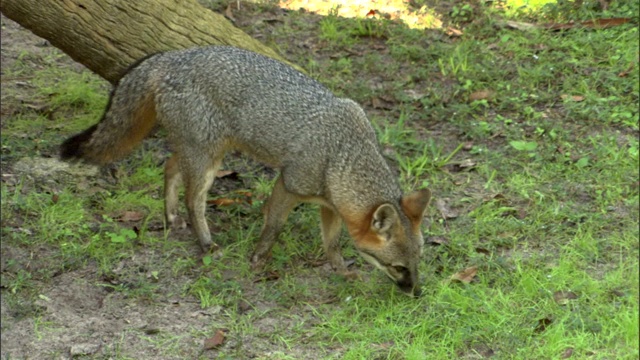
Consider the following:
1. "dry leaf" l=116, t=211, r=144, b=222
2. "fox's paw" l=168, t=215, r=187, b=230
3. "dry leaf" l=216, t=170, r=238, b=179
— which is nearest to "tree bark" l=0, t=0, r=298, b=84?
"dry leaf" l=216, t=170, r=238, b=179

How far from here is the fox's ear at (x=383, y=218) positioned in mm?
6172

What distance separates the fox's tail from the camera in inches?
277

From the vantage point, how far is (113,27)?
26.1 ft

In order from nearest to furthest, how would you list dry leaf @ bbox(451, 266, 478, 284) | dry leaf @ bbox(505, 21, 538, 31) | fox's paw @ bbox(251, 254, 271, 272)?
dry leaf @ bbox(451, 266, 478, 284)
fox's paw @ bbox(251, 254, 271, 272)
dry leaf @ bbox(505, 21, 538, 31)

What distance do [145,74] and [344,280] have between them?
7.44 ft

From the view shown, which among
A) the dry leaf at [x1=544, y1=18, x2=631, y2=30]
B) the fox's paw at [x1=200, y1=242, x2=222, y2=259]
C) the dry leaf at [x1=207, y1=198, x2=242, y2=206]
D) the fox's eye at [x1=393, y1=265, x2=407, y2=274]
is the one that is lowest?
the fox's paw at [x1=200, y1=242, x2=222, y2=259]

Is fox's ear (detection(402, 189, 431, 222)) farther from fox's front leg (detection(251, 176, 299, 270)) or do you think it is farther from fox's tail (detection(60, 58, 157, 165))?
fox's tail (detection(60, 58, 157, 165))

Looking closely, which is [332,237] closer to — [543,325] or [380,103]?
[543,325]

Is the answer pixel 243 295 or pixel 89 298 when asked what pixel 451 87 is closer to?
pixel 243 295

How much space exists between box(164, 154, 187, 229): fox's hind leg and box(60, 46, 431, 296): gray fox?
0.94 feet

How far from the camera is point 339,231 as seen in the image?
22.7 feet

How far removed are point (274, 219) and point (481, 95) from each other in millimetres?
2943

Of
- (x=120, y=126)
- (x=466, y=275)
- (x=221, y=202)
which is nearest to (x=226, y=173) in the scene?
(x=221, y=202)

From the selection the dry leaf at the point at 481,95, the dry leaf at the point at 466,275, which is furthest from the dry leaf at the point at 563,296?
the dry leaf at the point at 481,95
